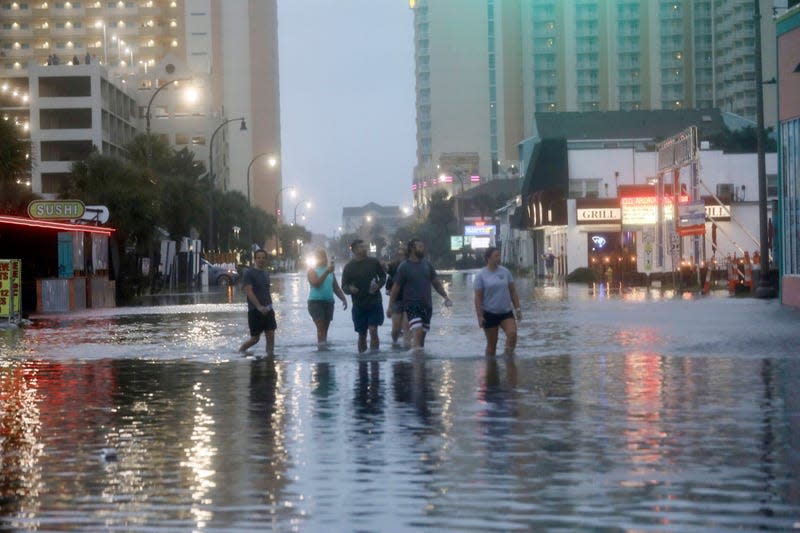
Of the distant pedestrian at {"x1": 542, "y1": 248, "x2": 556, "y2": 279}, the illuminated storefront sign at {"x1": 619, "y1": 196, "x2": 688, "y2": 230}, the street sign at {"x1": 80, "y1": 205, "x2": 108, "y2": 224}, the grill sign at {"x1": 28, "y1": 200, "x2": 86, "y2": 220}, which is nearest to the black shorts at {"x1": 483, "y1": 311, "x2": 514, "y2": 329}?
the grill sign at {"x1": 28, "y1": 200, "x2": 86, "y2": 220}

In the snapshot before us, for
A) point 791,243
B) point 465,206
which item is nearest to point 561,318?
point 791,243

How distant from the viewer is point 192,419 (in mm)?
13484

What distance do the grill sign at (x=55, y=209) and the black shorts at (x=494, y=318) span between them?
25.5 metres

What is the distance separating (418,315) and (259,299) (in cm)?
241

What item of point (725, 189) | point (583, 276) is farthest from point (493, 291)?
point (725, 189)

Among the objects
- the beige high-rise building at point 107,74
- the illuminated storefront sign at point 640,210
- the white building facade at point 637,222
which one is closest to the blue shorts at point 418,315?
the white building facade at point 637,222

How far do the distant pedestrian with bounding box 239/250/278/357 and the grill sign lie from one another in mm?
22185

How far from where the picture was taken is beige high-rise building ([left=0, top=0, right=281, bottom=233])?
351ft

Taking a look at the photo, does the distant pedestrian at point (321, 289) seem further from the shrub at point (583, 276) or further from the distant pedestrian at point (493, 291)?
the shrub at point (583, 276)

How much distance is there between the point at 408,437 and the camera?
38.9ft

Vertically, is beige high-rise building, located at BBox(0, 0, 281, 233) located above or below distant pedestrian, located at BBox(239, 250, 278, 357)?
above

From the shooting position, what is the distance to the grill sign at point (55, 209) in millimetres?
41938

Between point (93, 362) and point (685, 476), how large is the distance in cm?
1376

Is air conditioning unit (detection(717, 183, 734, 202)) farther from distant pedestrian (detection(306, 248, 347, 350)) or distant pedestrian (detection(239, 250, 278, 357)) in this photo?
distant pedestrian (detection(239, 250, 278, 357))
